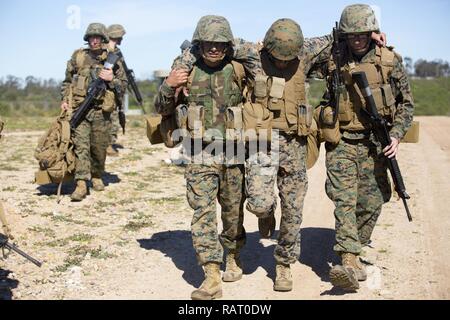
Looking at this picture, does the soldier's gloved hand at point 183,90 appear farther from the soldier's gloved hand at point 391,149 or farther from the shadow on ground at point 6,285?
the shadow on ground at point 6,285

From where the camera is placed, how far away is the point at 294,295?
5.68 meters

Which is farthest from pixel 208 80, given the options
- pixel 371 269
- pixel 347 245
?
pixel 371 269

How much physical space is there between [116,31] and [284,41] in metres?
6.57

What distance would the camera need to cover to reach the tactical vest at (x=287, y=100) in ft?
18.5

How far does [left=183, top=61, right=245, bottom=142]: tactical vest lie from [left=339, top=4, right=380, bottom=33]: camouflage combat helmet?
3.18 ft

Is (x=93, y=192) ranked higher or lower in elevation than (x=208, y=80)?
lower

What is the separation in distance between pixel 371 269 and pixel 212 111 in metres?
2.11

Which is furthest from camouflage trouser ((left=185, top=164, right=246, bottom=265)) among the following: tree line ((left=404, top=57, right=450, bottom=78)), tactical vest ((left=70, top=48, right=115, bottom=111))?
tree line ((left=404, top=57, right=450, bottom=78))

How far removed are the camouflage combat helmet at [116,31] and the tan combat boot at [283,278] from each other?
22.1 ft

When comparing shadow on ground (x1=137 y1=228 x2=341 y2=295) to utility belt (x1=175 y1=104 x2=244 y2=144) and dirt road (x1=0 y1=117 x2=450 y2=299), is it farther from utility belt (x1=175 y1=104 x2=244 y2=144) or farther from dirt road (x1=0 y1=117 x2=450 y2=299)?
utility belt (x1=175 y1=104 x2=244 y2=144)

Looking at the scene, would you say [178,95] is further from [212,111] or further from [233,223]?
[233,223]

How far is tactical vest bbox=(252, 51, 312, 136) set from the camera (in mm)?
5641

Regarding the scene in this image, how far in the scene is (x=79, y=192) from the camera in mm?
9375

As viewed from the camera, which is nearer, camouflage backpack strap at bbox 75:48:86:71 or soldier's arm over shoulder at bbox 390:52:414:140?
soldier's arm over shoulder at bbox 390:52:414:140
